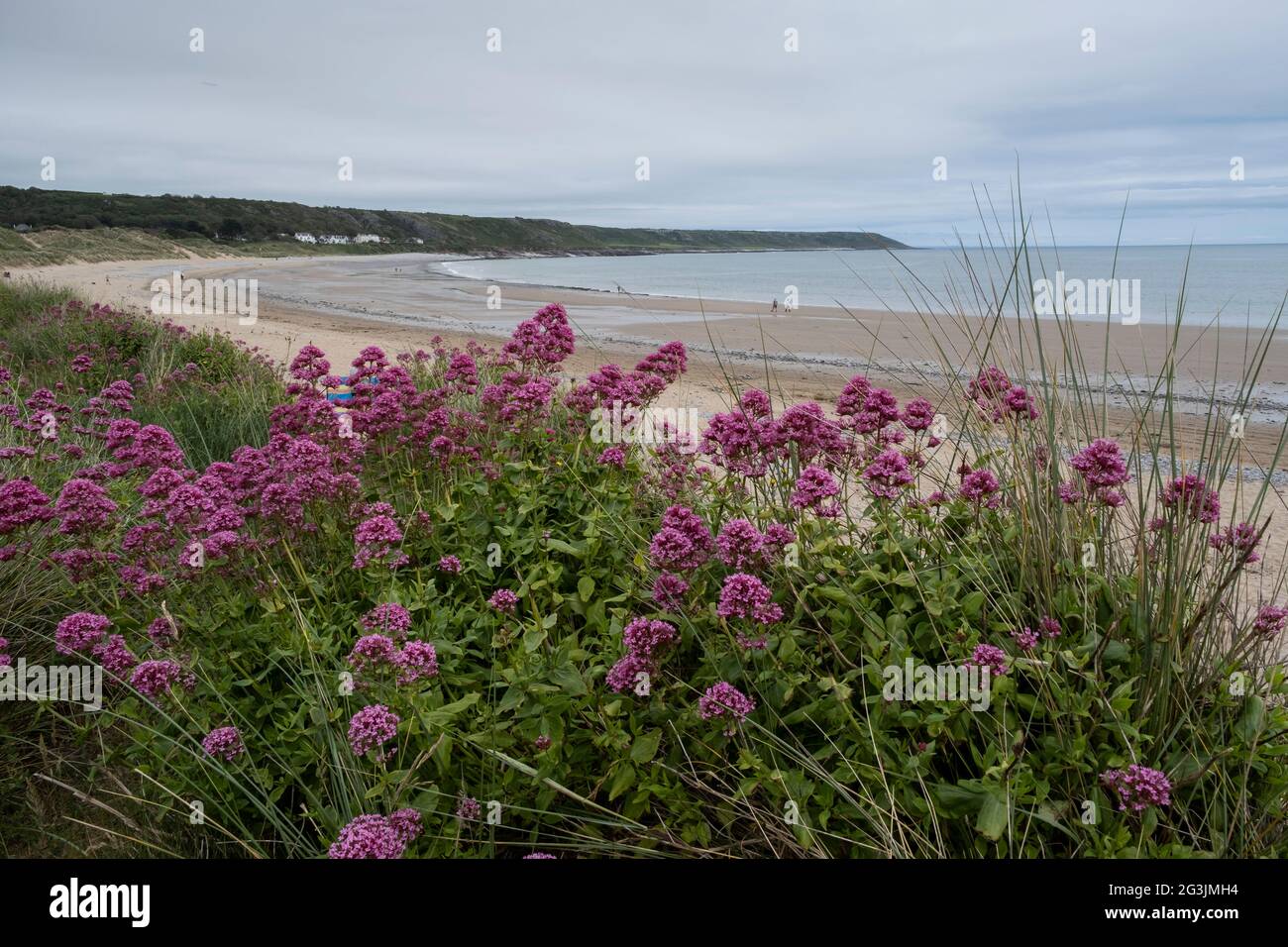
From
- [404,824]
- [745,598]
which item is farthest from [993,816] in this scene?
[404,824]

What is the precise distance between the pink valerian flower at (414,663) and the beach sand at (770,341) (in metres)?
2.12

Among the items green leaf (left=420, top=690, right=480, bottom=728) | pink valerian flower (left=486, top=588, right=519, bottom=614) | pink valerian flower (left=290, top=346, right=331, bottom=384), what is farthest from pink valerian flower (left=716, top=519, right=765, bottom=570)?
pink valerian flower (left=290, top=346, right=331, bottom=384)

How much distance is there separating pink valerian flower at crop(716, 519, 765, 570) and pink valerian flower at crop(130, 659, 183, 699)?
2.12m

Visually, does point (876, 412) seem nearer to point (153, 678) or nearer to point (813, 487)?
point (813, 487)

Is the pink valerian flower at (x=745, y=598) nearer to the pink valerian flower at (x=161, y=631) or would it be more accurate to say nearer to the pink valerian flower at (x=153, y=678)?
the pink valerian flower at (x=153, y=678)

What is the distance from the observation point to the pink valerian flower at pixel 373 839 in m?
2.44

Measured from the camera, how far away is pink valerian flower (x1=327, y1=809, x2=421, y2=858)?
8.00ft

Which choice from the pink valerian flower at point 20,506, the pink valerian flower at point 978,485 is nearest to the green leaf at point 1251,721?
the pink valerian flower at point 978,485

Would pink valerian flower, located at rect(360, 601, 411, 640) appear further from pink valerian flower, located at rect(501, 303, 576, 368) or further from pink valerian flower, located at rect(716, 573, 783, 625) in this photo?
pink valerian flower, located at rect(501, 303, 576, 368)

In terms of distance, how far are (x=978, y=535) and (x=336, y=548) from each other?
3161 mm

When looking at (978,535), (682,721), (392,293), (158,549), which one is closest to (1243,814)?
(978,535)

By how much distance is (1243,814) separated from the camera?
271 cm

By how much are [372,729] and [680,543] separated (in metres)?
1.24
